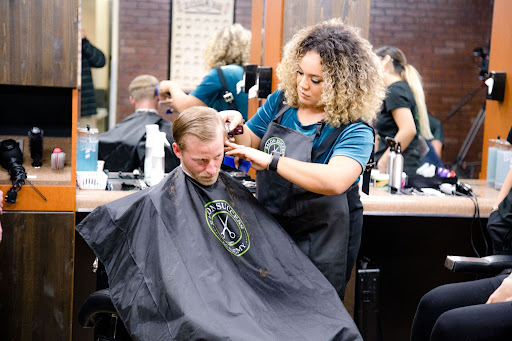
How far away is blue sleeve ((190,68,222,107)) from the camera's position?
12.5 feet

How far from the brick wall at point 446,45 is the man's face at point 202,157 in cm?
531

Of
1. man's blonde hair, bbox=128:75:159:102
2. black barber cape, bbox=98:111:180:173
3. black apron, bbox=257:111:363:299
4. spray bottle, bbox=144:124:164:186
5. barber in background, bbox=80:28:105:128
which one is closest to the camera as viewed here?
black apron, bbox=257:111:363:299

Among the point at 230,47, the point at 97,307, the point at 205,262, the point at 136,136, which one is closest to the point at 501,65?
the point at 230,47

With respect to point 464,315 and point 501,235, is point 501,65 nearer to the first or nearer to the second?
point 501,235

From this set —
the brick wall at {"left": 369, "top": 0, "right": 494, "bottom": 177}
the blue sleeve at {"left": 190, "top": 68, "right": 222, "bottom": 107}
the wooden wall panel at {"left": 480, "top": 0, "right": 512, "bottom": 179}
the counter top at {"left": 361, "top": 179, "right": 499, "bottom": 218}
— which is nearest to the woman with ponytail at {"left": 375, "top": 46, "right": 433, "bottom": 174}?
the wooden wall panel at {"left": 480, "top": 0, "right": 512, "bottom": 179}

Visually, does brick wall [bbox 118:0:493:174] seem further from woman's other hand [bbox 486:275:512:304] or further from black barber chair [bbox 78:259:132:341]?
black barber chair [bbox 78:259:132:341]

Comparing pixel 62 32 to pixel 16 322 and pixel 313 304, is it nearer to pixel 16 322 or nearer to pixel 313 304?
pixel 16 322

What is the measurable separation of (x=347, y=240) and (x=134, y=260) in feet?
2.49

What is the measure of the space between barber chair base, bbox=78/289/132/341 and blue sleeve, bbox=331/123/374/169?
0.87 m

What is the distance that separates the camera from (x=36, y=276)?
281cm

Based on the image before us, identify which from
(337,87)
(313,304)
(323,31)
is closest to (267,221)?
(313,304)

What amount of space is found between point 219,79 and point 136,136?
1.88 ft

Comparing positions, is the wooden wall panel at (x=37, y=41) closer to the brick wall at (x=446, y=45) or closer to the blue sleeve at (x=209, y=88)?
the blue sleeve at (x=209, y=88)

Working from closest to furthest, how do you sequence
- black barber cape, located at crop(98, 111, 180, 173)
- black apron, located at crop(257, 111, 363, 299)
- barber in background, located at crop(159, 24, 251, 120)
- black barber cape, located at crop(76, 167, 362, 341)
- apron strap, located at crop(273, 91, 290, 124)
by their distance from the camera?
1. black barber cape, located at crop(76, 167, 362, 341)
2. black apron, located at crop(257, 111, 363, 299)
3. apron strap, located at crop(273, 91, 290, 124)
4. black barber cape, located at crop(98, 111, 180, 173)
5. barber in background, located at crop(159, 24, 251, 120)
